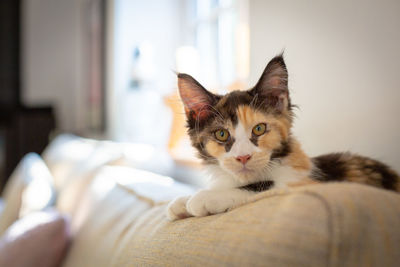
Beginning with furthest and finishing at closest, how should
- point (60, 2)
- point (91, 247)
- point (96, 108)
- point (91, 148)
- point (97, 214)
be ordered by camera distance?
1. point (60, 2)
2. point (96, 108)
3. point (91, 148)
4. point (97, 214)
5. point (91, 247)

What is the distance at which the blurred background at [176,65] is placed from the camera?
61 centimetres

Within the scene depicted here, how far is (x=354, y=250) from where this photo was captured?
13.4 inches

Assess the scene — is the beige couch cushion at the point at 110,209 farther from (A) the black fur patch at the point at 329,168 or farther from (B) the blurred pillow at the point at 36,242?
(A) the black fur patch at the point at 329,168

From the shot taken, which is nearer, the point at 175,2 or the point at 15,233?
the point at 15,233

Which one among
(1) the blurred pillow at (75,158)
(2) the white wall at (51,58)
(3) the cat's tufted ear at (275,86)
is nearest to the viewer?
(3) the cat's tufted ear at (275,86)

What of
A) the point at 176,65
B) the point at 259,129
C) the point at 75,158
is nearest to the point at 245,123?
the point at 259,129

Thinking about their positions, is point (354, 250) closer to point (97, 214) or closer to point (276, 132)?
point (276, 132)

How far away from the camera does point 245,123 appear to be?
1.98 feet

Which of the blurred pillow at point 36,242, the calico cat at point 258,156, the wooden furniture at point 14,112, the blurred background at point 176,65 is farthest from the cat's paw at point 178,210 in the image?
the wooden furniture at point 14,112

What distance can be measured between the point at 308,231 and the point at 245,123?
28 centimetres

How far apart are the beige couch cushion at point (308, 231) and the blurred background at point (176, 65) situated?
0.22 meters

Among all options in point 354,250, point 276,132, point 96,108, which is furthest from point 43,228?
point 96,108

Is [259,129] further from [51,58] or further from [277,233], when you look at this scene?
[51,58]

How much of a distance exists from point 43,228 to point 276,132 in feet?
2.91
